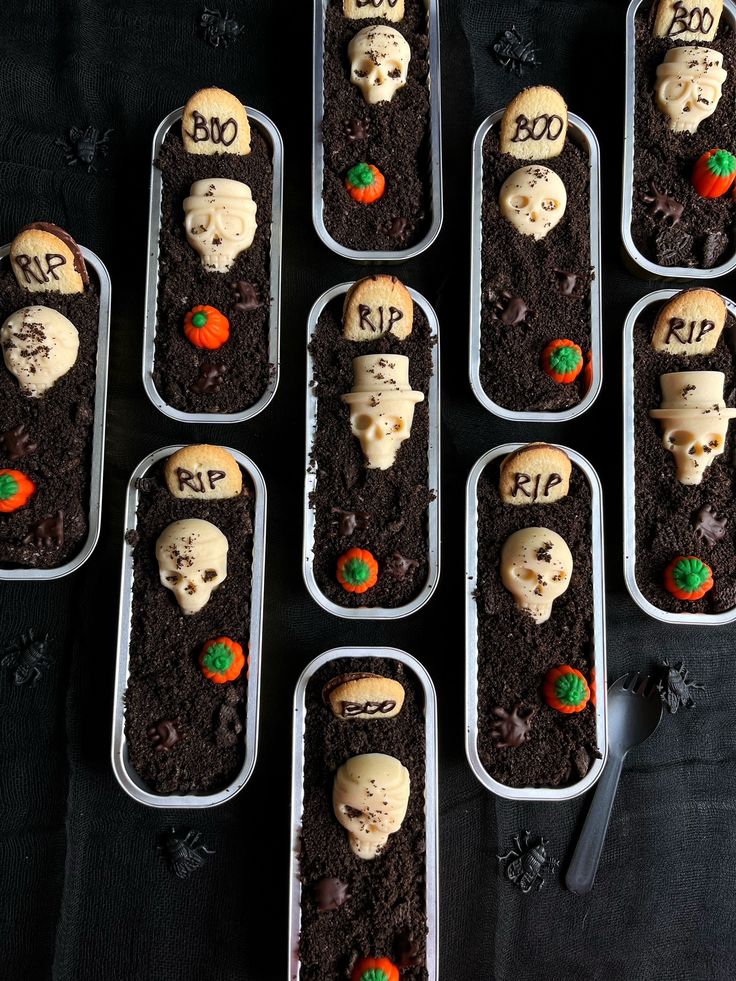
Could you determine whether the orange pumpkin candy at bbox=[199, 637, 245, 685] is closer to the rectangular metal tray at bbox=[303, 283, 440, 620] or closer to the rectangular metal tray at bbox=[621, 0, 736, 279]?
the rectangular metal tray at bbox=[303, 283, 440, 620]

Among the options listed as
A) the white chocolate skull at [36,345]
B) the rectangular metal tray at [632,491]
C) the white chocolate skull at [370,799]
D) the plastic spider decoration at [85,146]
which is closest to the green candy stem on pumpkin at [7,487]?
the white chocolate skull at [36,345]

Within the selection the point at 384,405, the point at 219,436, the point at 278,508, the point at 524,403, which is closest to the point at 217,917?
the point at 278,508

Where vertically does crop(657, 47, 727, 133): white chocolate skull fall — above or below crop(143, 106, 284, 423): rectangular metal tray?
above

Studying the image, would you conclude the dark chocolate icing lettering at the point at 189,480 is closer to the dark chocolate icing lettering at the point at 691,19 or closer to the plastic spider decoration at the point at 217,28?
the plastic spider decoration at the point at 217,28

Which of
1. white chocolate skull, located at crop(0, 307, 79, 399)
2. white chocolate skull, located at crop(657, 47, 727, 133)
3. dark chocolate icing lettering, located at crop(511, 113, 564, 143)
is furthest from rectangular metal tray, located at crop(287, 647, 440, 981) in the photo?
white chocolate skull, located at crop(657, 47, 727, 133)

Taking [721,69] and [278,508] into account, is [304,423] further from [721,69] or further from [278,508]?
[721,69]

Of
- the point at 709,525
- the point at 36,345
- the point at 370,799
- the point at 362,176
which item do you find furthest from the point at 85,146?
the point at 709,525
